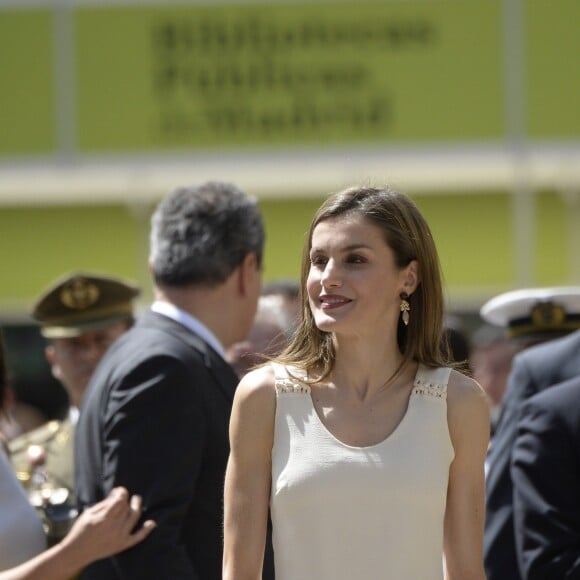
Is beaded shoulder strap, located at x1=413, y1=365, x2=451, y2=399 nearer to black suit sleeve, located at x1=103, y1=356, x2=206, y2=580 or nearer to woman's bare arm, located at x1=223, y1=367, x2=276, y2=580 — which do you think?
woman's bare arm, located at x1=223, y1=367, x2=276, y2=580

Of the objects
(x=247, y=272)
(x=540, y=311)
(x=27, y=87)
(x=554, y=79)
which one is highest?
(x=27, y=87)

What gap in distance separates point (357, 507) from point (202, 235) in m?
1.39

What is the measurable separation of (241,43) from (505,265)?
3.03 meters

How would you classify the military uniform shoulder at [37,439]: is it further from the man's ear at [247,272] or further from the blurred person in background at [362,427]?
the blurred person in background at [362,427]

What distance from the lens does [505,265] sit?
12.6 metres

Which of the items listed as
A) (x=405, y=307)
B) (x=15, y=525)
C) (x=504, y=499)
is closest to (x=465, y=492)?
(x=405, y=307)

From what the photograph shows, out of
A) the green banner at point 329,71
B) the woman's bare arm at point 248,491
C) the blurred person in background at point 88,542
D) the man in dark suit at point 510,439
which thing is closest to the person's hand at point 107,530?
the blurred person in background at point 88,542

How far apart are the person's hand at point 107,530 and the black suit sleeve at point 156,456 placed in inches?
1.7

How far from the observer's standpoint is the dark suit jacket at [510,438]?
4.12 m

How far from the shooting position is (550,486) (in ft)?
11.6

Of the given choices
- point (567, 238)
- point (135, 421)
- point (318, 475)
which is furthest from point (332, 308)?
point (567, 238)

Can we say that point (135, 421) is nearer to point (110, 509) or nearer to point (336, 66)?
point (110, 509)

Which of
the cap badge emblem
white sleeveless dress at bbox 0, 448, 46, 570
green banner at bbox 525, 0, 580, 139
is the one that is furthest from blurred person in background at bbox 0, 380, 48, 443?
green banner at bbox 525, 0, 580, 139

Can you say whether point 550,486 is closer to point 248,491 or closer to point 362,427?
point 362,427
